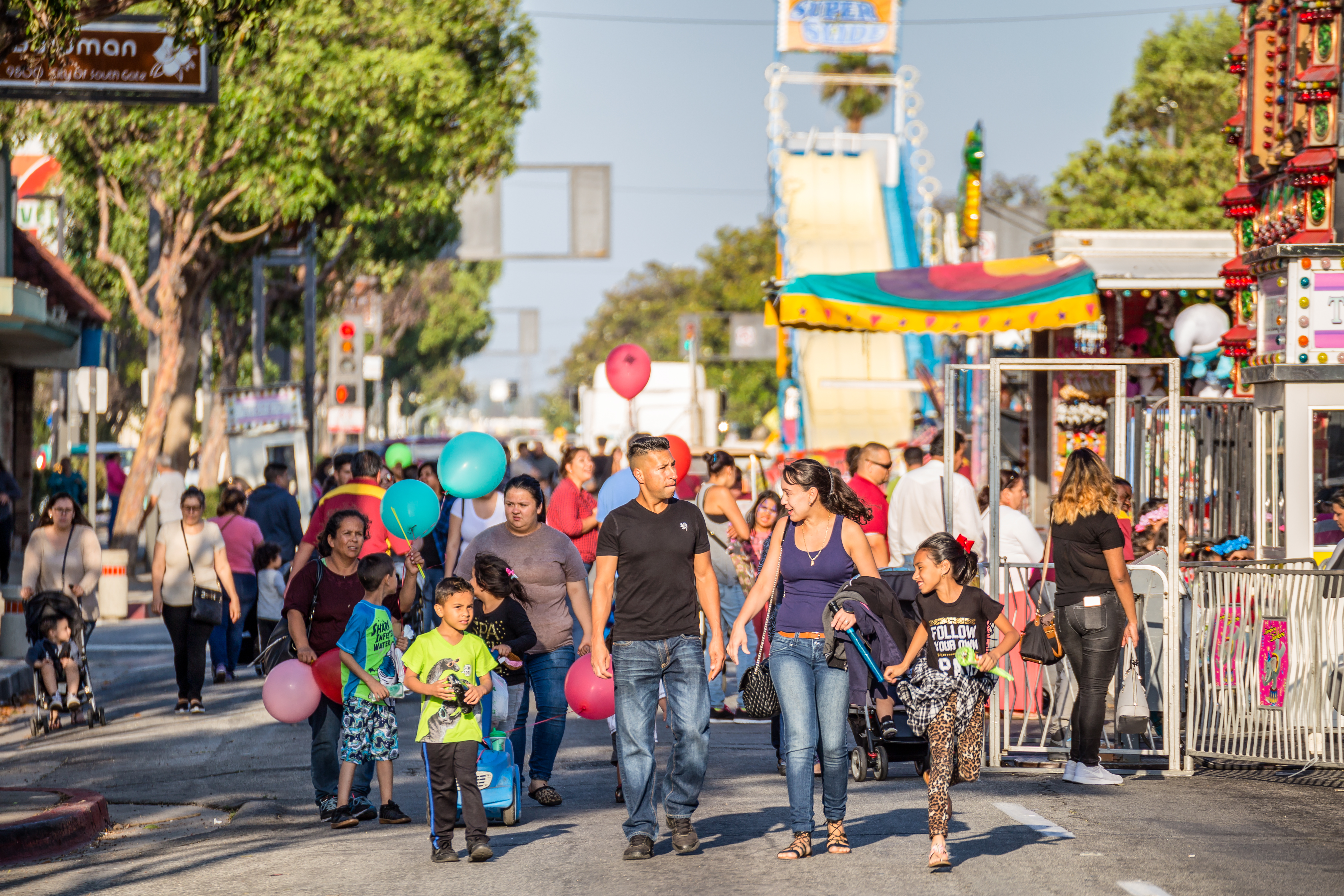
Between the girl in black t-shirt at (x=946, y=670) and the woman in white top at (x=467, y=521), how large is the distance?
449cm

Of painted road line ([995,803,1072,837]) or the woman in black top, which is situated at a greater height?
the woman in black top

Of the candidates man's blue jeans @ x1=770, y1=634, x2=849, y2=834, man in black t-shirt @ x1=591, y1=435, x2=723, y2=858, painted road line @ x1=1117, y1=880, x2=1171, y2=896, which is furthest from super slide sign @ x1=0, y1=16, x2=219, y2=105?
painted road line @ x1=1117, y1=880, x2=1171, y2=896

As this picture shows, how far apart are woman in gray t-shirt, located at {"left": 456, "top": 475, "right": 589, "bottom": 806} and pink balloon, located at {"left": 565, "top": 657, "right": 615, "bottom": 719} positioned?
252mm

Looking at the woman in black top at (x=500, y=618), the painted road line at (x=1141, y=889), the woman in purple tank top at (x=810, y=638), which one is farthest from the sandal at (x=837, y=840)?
the woman in black top at (x=500, y=618)

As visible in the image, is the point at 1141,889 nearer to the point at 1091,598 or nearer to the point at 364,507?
the point at 1091,598

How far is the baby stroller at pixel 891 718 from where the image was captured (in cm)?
733

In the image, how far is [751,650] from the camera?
1206 centimetres

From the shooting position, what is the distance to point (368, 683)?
25.9 feet

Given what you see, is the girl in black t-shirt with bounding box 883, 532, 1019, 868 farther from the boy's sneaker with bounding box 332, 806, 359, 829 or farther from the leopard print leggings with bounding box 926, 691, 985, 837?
the boy's sneaker with bounding box 332, 806, 359, 829

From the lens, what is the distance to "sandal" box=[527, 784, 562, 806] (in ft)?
28.3

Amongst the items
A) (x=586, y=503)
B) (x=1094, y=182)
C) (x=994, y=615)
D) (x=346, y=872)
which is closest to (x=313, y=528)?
(x=586, y=503)

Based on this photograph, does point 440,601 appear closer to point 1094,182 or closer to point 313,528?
point 313,528

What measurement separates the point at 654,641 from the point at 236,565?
7.34 m

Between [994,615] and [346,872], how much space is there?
309 cm
